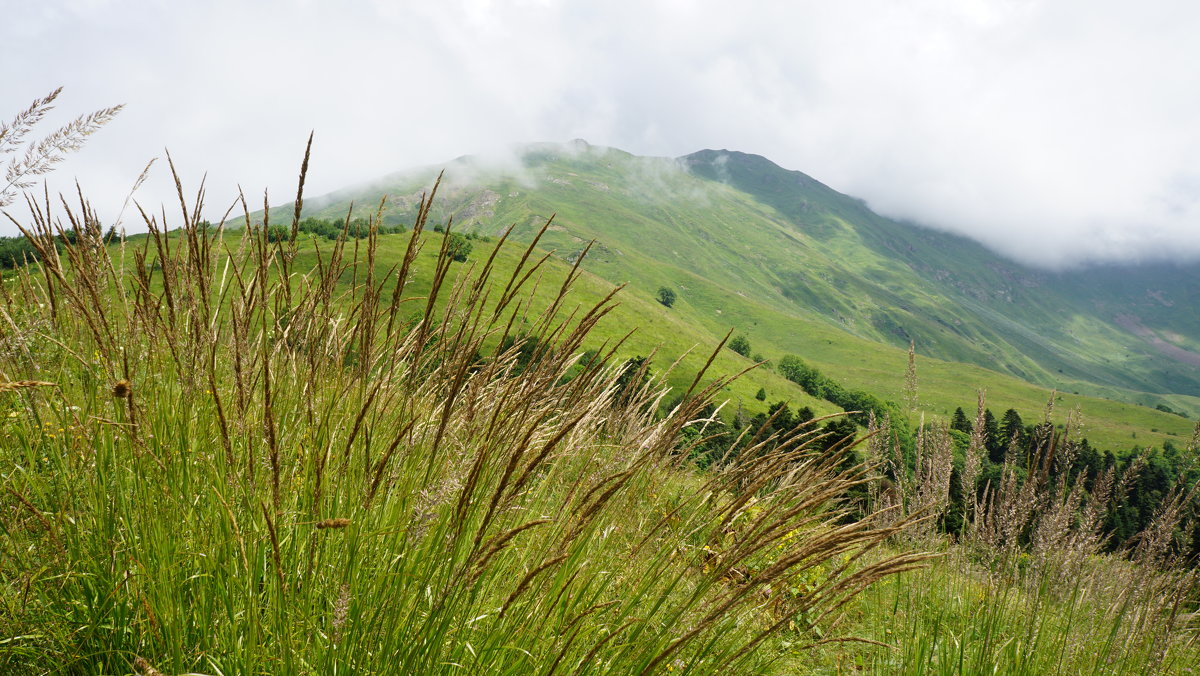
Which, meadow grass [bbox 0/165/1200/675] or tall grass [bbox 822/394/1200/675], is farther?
tall grass [bbox 822/394/1200/675]

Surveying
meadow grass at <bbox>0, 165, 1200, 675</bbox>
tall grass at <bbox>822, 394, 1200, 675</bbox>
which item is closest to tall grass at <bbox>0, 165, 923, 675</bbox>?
meadow grass at <bbox>0, 165, 1200, 675</bbox>

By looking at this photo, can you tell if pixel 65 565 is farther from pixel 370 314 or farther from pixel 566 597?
pixel 566 597

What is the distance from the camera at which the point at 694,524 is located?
94.2 inches

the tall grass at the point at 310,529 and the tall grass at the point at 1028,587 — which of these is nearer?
the tall grass at the point at 310,529

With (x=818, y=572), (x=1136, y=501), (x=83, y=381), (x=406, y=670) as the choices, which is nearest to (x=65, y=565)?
(x=83, y=381)

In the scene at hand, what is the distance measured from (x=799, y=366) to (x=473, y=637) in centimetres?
12919

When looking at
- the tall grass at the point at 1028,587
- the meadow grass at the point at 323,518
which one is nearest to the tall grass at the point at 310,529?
the meadow grass at the point at 323,518

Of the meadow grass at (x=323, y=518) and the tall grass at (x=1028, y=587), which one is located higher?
the meadow grass at (x=323, y=518)

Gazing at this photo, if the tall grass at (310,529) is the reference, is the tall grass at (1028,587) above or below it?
below

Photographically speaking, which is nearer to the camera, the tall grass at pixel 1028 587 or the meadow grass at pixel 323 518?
the meadow grass at pixel 323 518

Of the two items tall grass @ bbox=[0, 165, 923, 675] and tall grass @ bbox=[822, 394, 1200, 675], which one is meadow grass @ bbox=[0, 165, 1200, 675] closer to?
tall grass @ bbox=[0, 165, 923, 675]

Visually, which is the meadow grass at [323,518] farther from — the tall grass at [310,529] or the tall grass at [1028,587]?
the tall grass at [1028,587]

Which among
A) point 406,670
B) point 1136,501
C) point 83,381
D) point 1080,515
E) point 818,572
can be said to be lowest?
point 1136,501

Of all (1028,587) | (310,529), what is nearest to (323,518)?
(310,529)
